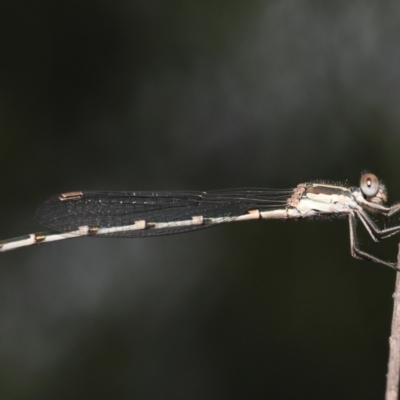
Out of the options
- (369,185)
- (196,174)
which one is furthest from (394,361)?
(196,174)

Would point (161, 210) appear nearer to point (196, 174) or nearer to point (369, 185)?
point (369, 185)

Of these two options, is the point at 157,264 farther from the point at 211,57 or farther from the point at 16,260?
the point at 211,57

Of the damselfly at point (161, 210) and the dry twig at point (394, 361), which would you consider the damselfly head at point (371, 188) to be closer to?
the damselfly at point (161, 210)

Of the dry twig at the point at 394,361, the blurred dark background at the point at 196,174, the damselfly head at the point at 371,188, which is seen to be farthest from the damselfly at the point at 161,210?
the dry twig at the point at 394,361

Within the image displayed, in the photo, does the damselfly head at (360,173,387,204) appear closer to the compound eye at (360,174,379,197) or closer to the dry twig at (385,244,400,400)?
the compound eye at (360,174,379,197)

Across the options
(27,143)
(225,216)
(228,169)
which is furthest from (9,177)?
(225,216)

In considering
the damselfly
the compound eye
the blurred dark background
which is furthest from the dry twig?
the blurred dark background

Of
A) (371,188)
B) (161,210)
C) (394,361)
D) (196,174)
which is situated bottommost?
(394,361)
